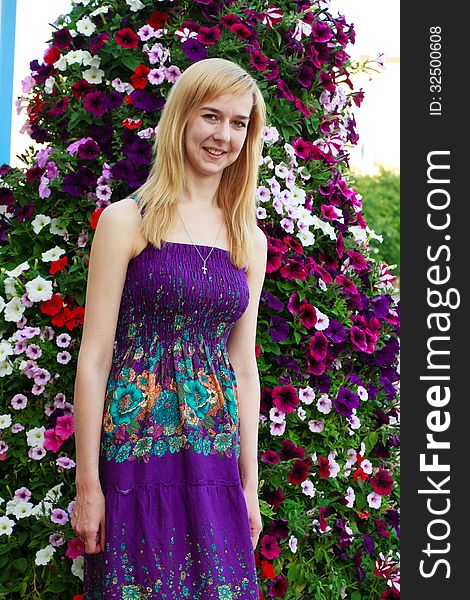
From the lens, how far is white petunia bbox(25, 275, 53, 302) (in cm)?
284

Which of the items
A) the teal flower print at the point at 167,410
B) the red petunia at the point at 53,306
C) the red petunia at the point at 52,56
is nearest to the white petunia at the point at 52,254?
the red petunia at the point at 53,306

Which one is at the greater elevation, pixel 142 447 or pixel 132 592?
pixel 142 447

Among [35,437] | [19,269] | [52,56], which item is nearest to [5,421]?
[35,437]

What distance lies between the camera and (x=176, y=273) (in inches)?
85.9

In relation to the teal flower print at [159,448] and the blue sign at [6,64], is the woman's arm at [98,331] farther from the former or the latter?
the blue sign at [6,64]

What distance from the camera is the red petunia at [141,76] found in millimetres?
2926

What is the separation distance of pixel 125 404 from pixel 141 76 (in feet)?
4.12

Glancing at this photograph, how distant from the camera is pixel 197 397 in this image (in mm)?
2188

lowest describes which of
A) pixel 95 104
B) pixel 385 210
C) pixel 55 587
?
pixel 55 587

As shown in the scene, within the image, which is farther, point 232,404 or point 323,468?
point 323,468

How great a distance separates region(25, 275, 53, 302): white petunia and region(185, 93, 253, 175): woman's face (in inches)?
31.3

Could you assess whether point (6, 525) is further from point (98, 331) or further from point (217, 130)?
point (217, 130)

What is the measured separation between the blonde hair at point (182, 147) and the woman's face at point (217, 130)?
2 centimetres

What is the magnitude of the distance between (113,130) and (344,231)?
0.89 metres
